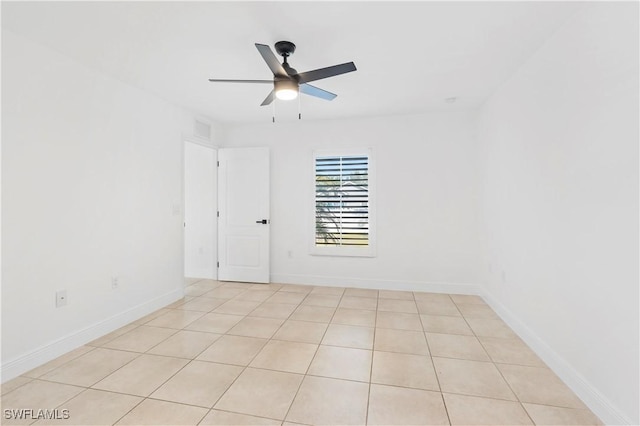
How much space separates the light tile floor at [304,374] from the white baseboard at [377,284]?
0.72 m

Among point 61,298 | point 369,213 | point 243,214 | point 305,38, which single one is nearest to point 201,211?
point 243,214

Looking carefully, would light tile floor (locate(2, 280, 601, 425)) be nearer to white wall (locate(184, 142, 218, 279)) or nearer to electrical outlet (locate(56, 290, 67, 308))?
electrical outlet (locate(56, 290, 67, 308))

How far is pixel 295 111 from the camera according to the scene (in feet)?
14.2

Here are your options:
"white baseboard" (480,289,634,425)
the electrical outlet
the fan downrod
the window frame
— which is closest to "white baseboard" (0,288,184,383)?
the electrical outlet

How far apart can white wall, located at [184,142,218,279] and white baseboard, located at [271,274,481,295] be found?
120 centimetres

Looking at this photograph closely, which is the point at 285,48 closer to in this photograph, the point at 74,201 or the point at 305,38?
the point at 305,38

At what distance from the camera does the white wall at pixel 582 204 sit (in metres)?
1.67

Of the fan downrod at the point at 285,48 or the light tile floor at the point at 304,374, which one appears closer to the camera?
the light tile floor at the point at 304,374

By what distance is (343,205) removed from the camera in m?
4.72

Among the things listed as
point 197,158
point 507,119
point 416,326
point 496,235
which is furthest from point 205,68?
point 496,235

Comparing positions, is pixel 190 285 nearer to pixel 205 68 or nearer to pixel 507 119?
pixel 205 68

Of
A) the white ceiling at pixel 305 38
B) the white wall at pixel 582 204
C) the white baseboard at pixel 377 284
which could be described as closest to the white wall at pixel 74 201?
the white ceiling at pixel 305 38

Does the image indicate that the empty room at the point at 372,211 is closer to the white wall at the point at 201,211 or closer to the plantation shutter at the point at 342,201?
the plantation shutter at the point at 342,201

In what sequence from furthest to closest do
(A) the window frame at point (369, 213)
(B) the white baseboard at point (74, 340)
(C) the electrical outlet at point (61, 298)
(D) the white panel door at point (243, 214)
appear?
(D) the white panel door at point (243, 214), (A) the window frame at point (369, 213), (C) the electrical outlet at point (61, 298), (B) the white baseboard at point (74, 340)
